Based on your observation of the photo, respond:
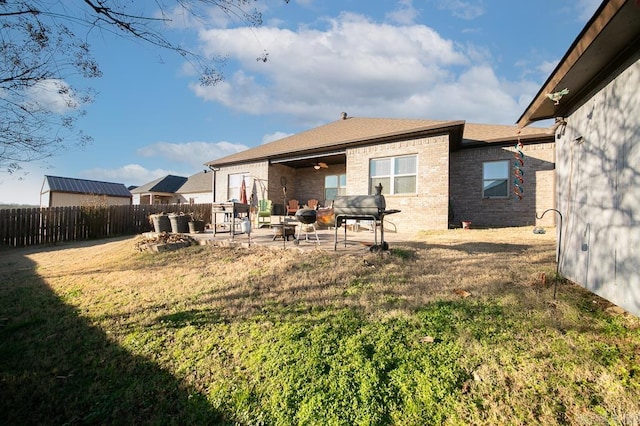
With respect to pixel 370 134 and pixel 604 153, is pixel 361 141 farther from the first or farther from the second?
pixel 604 153

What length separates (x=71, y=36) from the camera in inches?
137

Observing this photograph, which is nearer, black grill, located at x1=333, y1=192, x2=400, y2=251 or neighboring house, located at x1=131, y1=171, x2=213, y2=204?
black grill, located at x1=333, y1=192, x2=400, y2=251

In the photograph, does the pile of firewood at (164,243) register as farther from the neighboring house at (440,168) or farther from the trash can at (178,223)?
the neighboring house at (440,168)

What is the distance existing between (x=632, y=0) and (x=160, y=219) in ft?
34.6

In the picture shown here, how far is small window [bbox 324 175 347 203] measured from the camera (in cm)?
1432

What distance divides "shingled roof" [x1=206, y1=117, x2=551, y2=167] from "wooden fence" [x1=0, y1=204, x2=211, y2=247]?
509cm

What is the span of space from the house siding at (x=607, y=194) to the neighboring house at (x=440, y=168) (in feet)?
18.2

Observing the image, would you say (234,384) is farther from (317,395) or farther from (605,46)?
(605,46)

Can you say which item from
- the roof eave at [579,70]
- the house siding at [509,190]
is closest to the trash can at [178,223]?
the roof eave at [579,70]

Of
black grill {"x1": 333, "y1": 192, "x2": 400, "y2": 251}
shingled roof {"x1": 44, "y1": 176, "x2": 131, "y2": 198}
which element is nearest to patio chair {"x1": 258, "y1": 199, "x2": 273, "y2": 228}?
black grill {"x1": 333, "y1": 192, "x2": 400, "y2": 251}

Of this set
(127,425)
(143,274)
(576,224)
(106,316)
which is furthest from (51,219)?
(576,224)

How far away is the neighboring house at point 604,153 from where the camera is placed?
8.07ft

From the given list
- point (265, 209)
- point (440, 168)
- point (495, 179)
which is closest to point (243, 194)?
point (265, 209)

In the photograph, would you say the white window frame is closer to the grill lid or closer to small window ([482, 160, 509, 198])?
the grill lid
